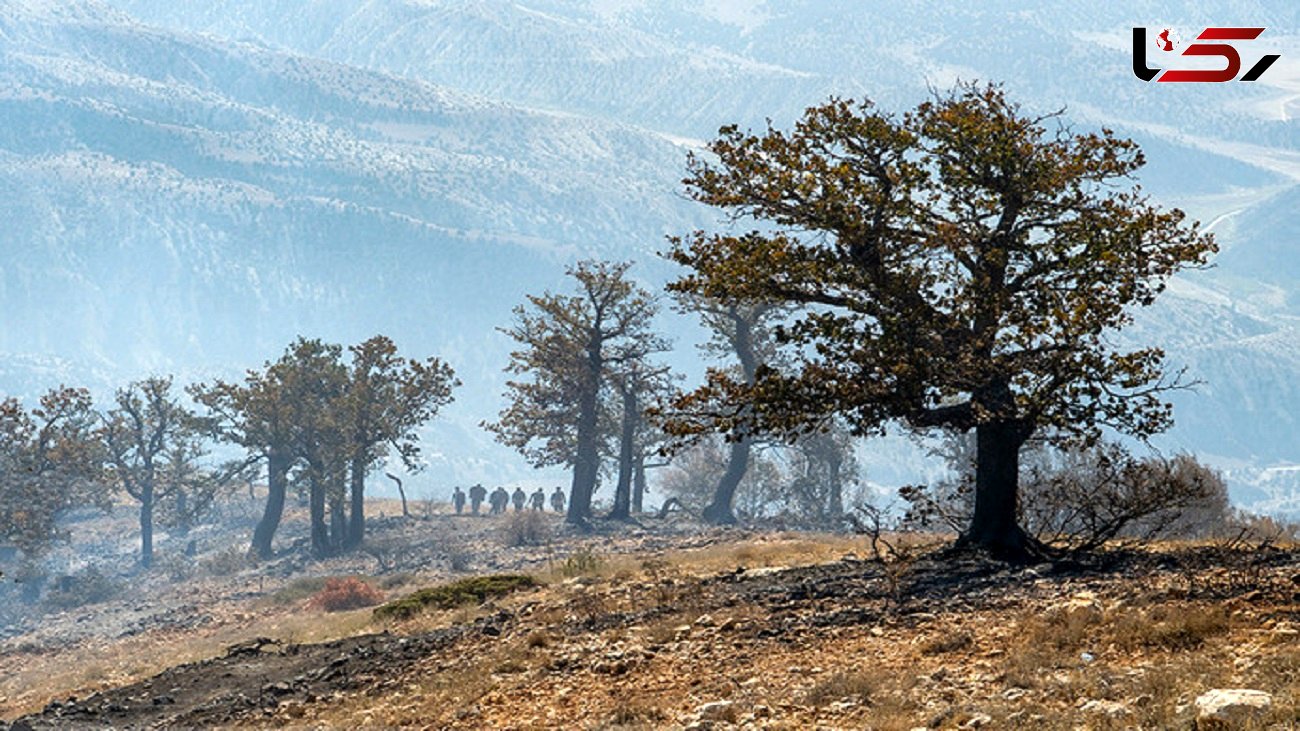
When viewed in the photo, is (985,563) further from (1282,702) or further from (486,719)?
(1282,702)

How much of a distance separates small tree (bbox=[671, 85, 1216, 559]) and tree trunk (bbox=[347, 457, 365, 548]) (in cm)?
5659

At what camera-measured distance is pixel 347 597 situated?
1877 inches

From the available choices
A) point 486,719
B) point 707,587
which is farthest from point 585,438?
point 486,719

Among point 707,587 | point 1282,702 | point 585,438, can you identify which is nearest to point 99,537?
point 585,438

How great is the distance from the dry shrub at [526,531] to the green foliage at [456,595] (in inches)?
1587

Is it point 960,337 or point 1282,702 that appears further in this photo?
point 960,337

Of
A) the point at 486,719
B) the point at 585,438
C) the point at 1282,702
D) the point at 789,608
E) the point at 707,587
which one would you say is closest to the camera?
the point at 1282,702

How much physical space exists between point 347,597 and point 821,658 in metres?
32.1

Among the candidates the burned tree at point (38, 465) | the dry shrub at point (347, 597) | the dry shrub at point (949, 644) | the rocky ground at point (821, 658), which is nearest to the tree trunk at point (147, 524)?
the burned tree at point (38, 465)

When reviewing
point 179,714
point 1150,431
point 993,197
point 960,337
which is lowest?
point 179,714

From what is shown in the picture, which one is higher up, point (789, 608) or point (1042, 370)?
point (1042, 370)

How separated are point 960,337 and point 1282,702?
12.3 metres

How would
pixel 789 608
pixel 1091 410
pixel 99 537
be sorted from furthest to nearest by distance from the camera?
pixel 99 537
pixel 1091 410
pixel 789 608

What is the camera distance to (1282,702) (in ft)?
40.5
